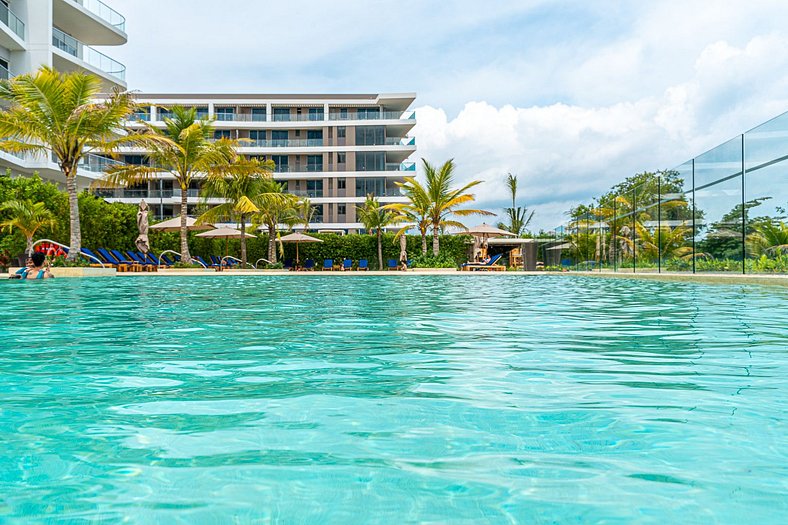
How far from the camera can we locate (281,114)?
5806 centimetres

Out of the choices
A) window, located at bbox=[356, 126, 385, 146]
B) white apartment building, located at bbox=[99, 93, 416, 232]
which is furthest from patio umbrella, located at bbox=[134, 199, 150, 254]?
window, located at bbox=[356, 126, 385, 146]

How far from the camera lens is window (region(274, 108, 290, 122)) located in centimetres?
5700

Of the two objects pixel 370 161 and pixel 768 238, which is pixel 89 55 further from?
pixel 768 238

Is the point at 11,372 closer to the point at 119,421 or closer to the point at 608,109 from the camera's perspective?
the point at 119,421

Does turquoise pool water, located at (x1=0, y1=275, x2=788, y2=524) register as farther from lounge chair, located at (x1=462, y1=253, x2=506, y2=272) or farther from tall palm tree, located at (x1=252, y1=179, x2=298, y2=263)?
tall palm tree, located at (x1=252, y1=179, x2=298, y2=263)

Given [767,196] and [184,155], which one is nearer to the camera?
[767,196]

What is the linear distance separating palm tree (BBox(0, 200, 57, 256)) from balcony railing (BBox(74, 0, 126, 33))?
55.1 feet

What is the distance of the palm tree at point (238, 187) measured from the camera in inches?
1169

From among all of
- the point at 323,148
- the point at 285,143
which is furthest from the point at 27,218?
the point at 285,143

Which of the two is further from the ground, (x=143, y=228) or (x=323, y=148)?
(x=323, y=148)

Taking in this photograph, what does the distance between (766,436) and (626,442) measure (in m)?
0.60

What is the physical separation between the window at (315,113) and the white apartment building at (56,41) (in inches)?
811

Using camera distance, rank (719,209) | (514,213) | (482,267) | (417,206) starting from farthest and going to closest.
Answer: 1. (514,213)
2. (417,206)
3. (482,267)
4. (719,209)

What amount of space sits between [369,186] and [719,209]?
4132 centimetres
